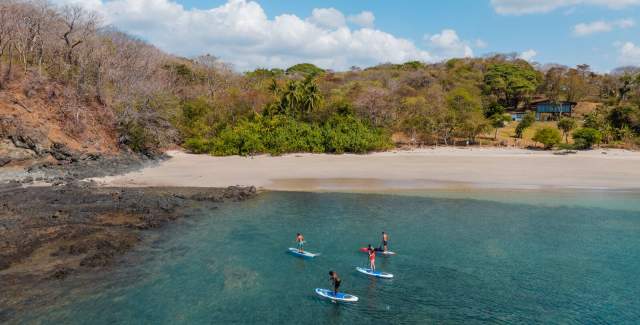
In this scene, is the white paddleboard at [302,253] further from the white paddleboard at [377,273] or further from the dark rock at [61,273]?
the dark rock at [61,273]

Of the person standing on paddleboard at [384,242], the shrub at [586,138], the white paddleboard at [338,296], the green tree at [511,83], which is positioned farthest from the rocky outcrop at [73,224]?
the green tree at [511,83]

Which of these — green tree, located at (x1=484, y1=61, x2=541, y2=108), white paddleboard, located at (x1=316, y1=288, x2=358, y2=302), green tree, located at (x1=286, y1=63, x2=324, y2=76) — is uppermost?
green tree, located at (x1=286, y1=63, x2=324, y2=76)

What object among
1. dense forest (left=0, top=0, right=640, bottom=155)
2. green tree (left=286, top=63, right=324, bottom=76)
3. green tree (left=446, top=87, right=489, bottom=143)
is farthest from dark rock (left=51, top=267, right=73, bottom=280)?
green tree (left=286, top=63, right=324, bottom=76)

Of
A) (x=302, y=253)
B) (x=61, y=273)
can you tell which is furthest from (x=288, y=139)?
(x=61, y=273)

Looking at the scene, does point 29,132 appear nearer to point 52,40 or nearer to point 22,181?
point 22,181

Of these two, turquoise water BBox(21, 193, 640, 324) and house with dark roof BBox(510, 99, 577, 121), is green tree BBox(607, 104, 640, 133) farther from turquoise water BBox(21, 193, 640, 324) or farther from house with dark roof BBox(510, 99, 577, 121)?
turquoise water BBox(21, 193, 640, 324)

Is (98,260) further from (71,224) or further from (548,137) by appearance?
(548,137)

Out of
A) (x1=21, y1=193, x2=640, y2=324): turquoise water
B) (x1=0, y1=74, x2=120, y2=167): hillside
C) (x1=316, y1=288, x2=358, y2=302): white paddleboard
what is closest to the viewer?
(x1=21, y1=193, x2=640, y2=324): turquoise water
